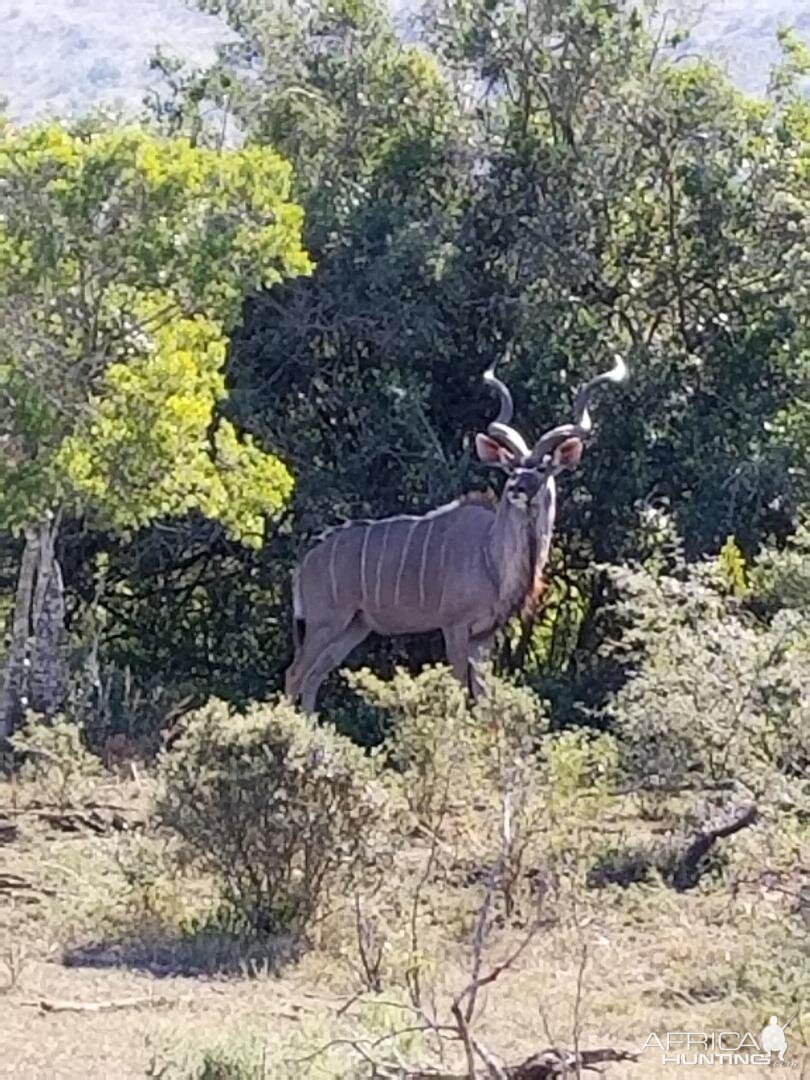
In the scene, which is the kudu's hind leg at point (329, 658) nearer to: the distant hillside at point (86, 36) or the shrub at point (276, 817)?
the shrub at point (276, 817)

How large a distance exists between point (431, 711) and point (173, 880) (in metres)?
1.07

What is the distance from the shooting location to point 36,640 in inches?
392

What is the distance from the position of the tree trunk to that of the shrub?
3.23 meters

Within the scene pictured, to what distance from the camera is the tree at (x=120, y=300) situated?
8.55 meters

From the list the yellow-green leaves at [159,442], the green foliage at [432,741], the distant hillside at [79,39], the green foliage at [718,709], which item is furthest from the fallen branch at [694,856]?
the distant hillside at [79,39]

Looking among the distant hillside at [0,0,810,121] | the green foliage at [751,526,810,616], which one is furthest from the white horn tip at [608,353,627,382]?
the distant hillside at [0,0,810,121]

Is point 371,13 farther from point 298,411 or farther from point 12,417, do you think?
point 12,417

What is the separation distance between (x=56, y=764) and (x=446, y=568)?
2.65 metres

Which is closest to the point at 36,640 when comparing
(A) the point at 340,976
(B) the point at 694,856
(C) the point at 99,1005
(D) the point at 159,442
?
(D) the point at 159,442

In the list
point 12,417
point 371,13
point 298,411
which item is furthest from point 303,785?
point 371,13

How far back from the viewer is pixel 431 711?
293 inches

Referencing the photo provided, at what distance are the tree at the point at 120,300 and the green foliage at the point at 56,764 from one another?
89cm

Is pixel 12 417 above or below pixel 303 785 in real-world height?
above

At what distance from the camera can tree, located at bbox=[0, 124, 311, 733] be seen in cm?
855
